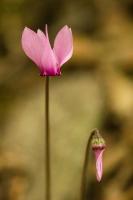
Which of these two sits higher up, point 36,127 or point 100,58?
point 100,58

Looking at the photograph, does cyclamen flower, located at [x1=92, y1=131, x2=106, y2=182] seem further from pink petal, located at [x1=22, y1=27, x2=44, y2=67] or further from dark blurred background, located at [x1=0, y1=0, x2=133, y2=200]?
dark blurred background, located at [x1=0, y1=0, x2=133, y2=200]

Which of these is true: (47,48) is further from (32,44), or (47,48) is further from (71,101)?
(71,101)

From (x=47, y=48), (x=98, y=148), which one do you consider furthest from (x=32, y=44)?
(x=98, y=148)

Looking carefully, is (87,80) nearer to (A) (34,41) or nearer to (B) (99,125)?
(B) (99,125)

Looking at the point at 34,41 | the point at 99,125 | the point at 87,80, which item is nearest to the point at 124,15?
the point at 87,80

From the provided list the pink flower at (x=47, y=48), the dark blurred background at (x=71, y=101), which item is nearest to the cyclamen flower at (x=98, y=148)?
the pink flower at (x=47, y=48)

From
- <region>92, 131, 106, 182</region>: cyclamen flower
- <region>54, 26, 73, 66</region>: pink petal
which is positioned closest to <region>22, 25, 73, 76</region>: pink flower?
<region>54, 26, 73, 66</region>: pink petal

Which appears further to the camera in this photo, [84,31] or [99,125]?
[84,31]
